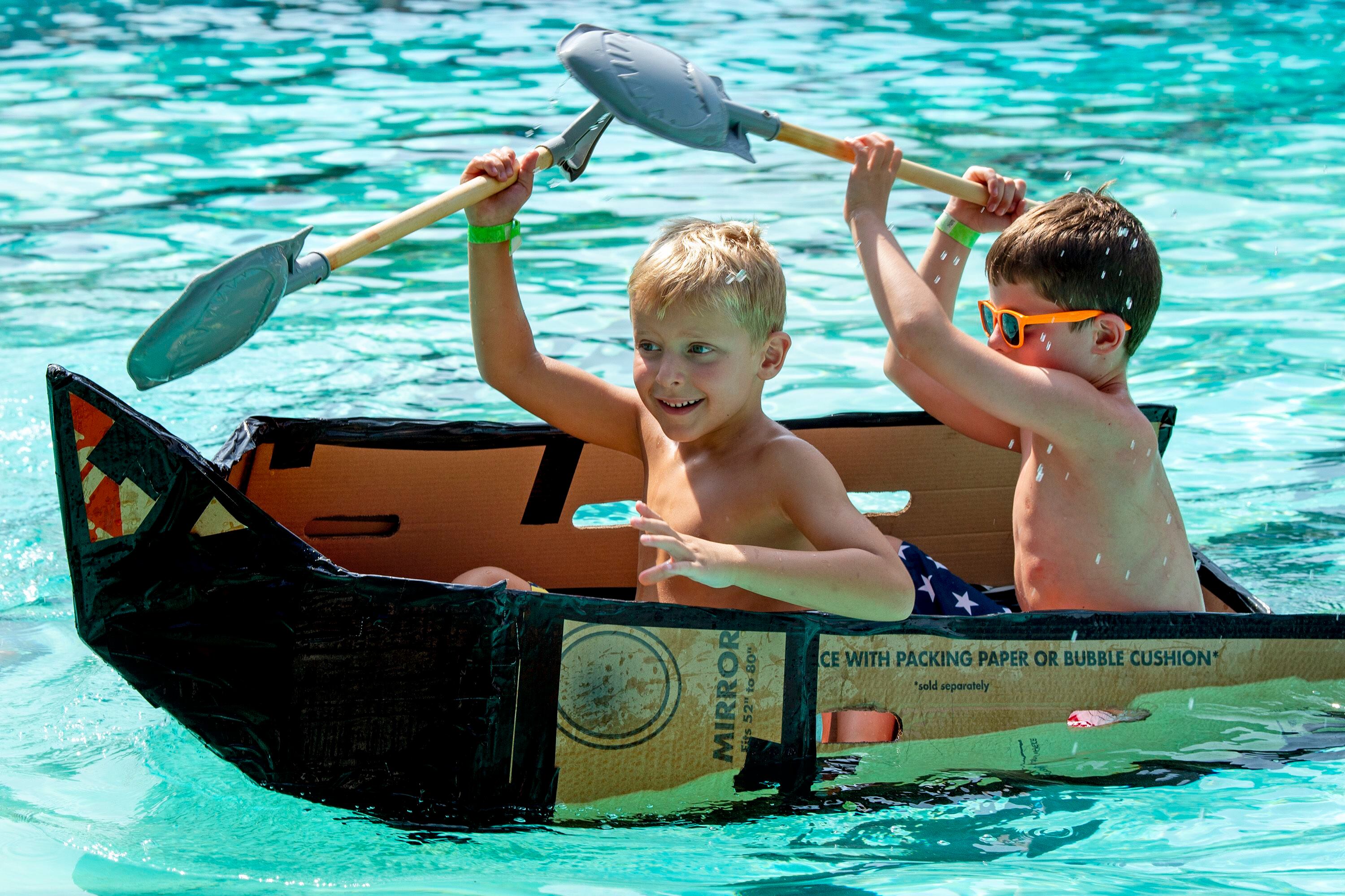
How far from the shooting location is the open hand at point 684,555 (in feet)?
6.37

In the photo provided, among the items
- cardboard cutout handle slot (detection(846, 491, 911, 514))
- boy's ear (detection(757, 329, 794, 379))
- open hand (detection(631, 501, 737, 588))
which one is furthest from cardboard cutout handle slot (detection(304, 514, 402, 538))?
cardboard cutout handle slot (detection(846, 491, 911, 514))

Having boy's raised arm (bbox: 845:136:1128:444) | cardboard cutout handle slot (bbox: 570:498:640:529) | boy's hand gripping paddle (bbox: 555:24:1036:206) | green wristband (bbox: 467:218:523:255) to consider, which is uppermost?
boy's hand gripping paddle (bbox: 555:24:1036:206)

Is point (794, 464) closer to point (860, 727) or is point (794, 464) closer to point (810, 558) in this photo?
point (810, 558)

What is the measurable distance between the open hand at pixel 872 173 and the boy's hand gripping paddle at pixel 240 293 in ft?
2.27

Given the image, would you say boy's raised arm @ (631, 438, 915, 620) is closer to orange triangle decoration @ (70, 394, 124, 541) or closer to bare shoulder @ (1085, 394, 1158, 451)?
bare shoulder @ (1085, 394, 1158, 451)

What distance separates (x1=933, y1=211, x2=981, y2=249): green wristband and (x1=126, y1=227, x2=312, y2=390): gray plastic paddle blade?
132 centimetres

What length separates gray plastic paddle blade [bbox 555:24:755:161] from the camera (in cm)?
234

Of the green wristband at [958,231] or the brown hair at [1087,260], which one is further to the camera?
the green wristband at [958,231]

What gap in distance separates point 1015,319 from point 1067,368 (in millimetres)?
129

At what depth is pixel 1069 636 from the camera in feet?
7.27

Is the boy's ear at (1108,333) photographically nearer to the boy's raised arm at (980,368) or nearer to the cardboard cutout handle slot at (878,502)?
the boy's raised arm at (980,368)

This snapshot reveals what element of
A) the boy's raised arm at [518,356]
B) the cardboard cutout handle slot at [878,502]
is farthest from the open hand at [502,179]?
the cardboard cutout handle slot at [878,502]

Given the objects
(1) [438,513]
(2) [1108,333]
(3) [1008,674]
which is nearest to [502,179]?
(1) [438,513]

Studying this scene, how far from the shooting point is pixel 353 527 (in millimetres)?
2912
